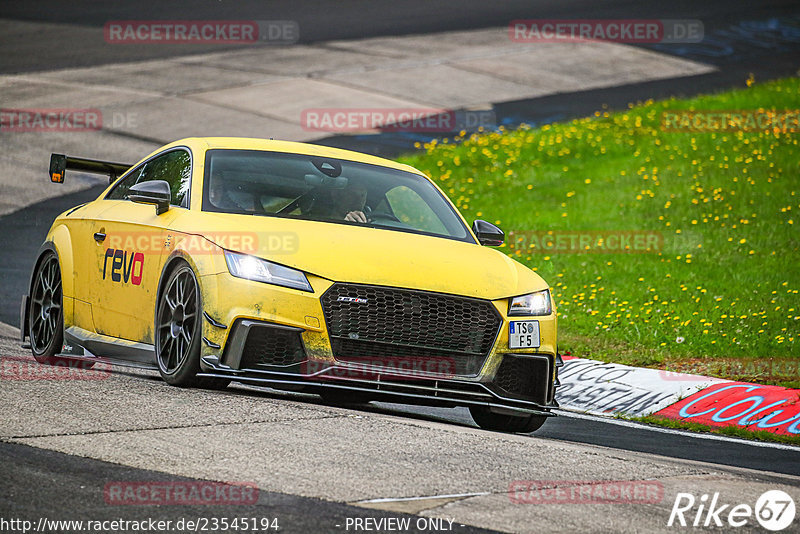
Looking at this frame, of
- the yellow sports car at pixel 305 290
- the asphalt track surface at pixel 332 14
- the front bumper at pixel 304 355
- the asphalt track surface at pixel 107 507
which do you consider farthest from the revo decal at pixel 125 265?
the asphalt track surface at pixel 332 14

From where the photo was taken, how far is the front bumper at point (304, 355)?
22.2ft

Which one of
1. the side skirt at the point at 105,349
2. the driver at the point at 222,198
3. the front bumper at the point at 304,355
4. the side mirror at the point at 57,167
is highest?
the side mirror at the point at 57,167

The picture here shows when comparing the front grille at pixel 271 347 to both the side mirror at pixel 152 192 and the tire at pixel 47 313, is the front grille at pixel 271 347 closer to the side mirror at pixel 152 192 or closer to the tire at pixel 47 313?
the side mirror at pixel 152 192

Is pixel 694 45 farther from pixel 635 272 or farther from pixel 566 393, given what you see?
pixel 566 393

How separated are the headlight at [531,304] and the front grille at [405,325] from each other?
0.26 meters

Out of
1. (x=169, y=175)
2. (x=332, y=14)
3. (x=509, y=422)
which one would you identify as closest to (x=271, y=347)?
(x=509, y=422)

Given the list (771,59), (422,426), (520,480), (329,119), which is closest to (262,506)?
(520,480)

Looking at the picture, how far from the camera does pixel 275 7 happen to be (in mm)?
35000

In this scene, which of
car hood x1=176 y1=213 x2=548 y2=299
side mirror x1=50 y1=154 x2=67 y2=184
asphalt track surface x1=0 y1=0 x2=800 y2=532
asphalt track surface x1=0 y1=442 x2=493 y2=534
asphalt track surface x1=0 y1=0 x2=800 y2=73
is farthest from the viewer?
asphalt track surface x1=0 y1=0 x2=800 y2=73

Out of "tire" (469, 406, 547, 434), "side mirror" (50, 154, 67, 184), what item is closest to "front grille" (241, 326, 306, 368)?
"tire" (469, 406, 547, 434)

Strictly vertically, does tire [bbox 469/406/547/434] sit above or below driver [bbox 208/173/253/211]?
below

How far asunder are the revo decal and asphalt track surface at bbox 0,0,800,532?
1.77 metres

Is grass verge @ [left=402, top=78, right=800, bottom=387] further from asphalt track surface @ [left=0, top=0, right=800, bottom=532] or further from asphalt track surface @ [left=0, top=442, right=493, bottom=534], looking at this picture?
asphalt track surface @ [left=0, top=442, right=493, bottom=534]

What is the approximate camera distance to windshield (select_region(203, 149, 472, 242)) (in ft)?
25.5
